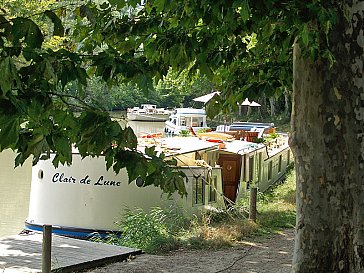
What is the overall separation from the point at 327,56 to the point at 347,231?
1384 mm

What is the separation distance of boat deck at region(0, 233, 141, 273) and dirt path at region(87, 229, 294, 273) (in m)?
0.20

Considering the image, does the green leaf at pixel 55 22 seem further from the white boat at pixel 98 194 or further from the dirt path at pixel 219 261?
the white boat at pixel 98 194

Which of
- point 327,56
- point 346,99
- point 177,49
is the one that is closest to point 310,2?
point 327,56

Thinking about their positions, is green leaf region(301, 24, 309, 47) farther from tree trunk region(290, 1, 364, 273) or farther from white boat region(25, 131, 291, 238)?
white boat region(25, 131, 291, 238)

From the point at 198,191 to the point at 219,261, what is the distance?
4.82m

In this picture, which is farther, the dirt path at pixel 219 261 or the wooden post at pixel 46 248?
the dirt path at pixel 219 261

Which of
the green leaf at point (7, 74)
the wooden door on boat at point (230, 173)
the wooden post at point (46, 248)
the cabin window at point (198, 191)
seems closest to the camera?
the green leaf at point (7, 74)

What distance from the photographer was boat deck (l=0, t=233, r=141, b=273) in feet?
26.7

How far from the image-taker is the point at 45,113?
2957 millimetres

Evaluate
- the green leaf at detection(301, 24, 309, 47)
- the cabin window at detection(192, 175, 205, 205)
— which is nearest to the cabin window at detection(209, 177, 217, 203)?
the cabin window at detection(192, 175, 205, 205)

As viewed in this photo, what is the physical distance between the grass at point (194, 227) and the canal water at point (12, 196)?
4858mm

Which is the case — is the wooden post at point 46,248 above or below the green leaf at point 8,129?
below

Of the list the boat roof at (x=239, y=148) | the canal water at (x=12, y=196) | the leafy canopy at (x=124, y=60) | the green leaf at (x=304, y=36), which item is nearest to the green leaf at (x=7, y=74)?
the leafy canopy at (x=124, y=60)

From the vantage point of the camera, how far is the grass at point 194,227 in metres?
9.88
